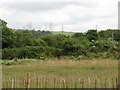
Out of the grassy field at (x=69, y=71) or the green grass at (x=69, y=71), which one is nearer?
the grassy field at (x=69, y=71)

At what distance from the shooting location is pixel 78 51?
33812mm

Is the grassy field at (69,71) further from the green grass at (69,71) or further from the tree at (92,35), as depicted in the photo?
the tree at (92,35)

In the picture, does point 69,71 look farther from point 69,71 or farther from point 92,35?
point 92,35

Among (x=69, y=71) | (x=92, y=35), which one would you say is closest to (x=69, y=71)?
(x=69, y=71)

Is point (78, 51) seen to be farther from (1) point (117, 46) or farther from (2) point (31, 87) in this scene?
(2) point (31, 87)

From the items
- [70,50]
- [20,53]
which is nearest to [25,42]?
[20,53]

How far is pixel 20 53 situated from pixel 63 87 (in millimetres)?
27012

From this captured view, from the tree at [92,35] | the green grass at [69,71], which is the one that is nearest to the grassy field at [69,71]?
the green grass at [69,71]

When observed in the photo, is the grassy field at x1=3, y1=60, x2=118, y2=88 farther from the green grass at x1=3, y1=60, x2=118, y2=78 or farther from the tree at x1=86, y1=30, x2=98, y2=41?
the tree at x1=86, y1=30, x2=98, y2=41

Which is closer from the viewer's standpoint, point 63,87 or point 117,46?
point 63,87

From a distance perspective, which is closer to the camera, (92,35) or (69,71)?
(69,71)

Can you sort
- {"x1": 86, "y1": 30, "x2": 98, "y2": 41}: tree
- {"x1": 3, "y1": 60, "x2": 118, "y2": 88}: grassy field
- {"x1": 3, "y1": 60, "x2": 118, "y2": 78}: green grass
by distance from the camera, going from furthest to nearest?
{"x1": 86, "y1": 30, "x2": 98, "y2": 41}: tree → {"x1": 3, "y1": 60, "x2": 118, "y2": 78}: green grass → {"x1": 3, "y1": 60, "x2": 118, "y2": 88}: grassy field

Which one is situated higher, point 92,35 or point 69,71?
point 92,35

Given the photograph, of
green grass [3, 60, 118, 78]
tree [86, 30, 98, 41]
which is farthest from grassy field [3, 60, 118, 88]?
tree [86, 30, 98, 41]
